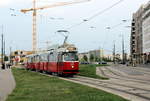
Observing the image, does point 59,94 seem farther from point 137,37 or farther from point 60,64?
point 137,37

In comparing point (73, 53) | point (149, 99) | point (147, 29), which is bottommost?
point (149, 99)

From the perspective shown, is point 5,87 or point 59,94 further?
point 5,87

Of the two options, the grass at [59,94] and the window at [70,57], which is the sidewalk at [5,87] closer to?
the grass at [59,94]

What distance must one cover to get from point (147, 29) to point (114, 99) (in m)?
120

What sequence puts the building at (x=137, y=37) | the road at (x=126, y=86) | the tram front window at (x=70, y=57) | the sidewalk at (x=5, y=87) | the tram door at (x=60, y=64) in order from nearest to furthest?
1. the road at (x=126, y=86)
2. the sidewalk at (x=5, y=87)
3. the tram front window at (x=70, y=57)
4. the tram door at (x=60, y=64)
5. the building at (x=137, y=37)

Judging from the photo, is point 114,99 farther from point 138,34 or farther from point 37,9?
point 138,34

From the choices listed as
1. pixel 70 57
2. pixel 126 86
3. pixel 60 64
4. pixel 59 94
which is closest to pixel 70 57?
pixel 70 57

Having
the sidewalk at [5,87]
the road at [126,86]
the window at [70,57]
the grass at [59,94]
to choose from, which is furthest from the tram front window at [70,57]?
the grass at [59,94]

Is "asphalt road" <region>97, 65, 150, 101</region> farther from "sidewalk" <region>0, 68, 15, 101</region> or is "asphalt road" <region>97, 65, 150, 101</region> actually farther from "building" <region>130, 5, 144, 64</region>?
"building" <region>130, 5, 144, 64</region>

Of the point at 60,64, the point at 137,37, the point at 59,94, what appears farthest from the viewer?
the point at 137,37

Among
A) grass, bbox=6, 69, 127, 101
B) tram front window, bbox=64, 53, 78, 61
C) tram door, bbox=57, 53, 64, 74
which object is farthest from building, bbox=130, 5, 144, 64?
grass, bbox=6, 69, 127, 101

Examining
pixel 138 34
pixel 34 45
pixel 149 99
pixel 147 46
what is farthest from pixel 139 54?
pixel 149 99

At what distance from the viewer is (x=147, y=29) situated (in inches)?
5207

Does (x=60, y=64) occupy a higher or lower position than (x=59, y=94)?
higher
